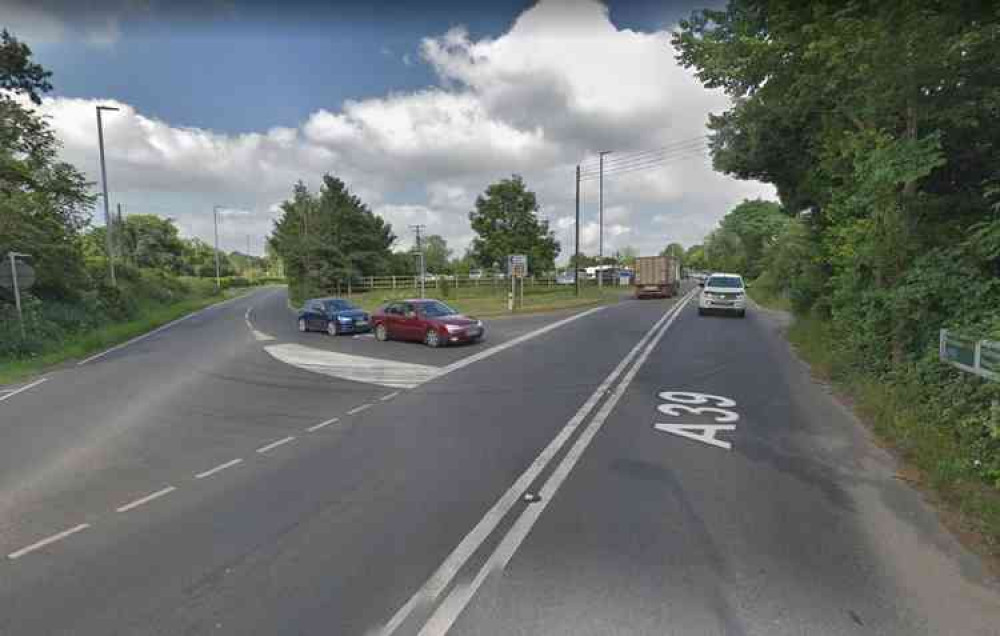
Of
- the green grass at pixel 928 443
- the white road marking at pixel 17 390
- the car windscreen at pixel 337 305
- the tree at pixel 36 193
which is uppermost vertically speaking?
the tree at pixel 36 193

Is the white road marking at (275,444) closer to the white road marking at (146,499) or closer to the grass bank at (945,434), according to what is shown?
the white road marking at (146,499)

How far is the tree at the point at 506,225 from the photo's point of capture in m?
34.8

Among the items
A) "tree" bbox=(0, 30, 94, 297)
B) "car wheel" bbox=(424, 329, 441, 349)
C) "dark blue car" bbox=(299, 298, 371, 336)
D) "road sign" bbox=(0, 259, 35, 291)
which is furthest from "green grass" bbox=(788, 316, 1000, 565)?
"tree" bbox=(0, 30, 94, 297)

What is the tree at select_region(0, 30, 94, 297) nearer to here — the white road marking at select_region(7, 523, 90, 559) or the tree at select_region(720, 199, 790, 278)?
the white road marking at select_region(7, 523, 90, 559)

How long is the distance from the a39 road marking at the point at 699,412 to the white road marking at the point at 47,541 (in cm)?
591

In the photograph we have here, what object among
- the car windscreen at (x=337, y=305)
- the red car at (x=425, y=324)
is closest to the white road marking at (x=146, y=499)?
the red car at (x=425, y=324)

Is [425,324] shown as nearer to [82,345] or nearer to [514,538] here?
[514,538]

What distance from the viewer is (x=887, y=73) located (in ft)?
19.9

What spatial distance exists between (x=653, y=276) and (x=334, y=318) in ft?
76.8

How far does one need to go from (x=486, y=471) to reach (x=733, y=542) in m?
2.29

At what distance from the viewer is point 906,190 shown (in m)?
7.14

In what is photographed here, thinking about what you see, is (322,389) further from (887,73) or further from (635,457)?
(887,73)

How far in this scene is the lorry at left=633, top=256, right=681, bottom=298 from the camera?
32.6 metres

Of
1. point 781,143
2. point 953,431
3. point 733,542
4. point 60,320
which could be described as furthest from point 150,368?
point 781,143
